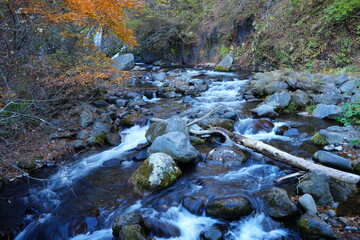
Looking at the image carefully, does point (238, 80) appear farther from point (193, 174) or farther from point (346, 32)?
point (193, 174)

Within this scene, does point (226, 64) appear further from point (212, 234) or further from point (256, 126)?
point (212, 234)

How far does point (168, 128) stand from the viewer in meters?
7.04

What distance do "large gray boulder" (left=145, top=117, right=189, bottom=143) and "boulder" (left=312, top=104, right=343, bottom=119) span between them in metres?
4.66

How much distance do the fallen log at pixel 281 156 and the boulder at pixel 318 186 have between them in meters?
0.30

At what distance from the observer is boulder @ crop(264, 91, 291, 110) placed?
9.30 m

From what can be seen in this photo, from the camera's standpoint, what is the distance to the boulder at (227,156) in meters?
6.07

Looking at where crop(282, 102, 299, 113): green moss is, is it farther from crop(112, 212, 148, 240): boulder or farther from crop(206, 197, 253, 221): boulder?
crop(112, 212, 148, 240): boulder

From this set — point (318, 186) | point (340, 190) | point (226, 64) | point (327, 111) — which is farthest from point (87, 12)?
point (226, 64)

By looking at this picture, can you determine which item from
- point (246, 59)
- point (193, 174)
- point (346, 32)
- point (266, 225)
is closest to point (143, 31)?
point (246, 59)

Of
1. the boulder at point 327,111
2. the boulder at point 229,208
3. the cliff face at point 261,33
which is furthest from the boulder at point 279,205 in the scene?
the cliff face at point 261,33

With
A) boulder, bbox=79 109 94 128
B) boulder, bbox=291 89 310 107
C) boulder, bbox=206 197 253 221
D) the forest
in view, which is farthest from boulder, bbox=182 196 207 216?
boulder, bbox=291 89 310 107

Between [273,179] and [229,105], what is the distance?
5755 millimetres

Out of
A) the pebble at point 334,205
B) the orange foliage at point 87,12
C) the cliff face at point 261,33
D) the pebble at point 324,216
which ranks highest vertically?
the orange foliage at point 87,12

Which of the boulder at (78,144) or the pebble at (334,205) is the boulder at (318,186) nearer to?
the pebble at (334,205)
